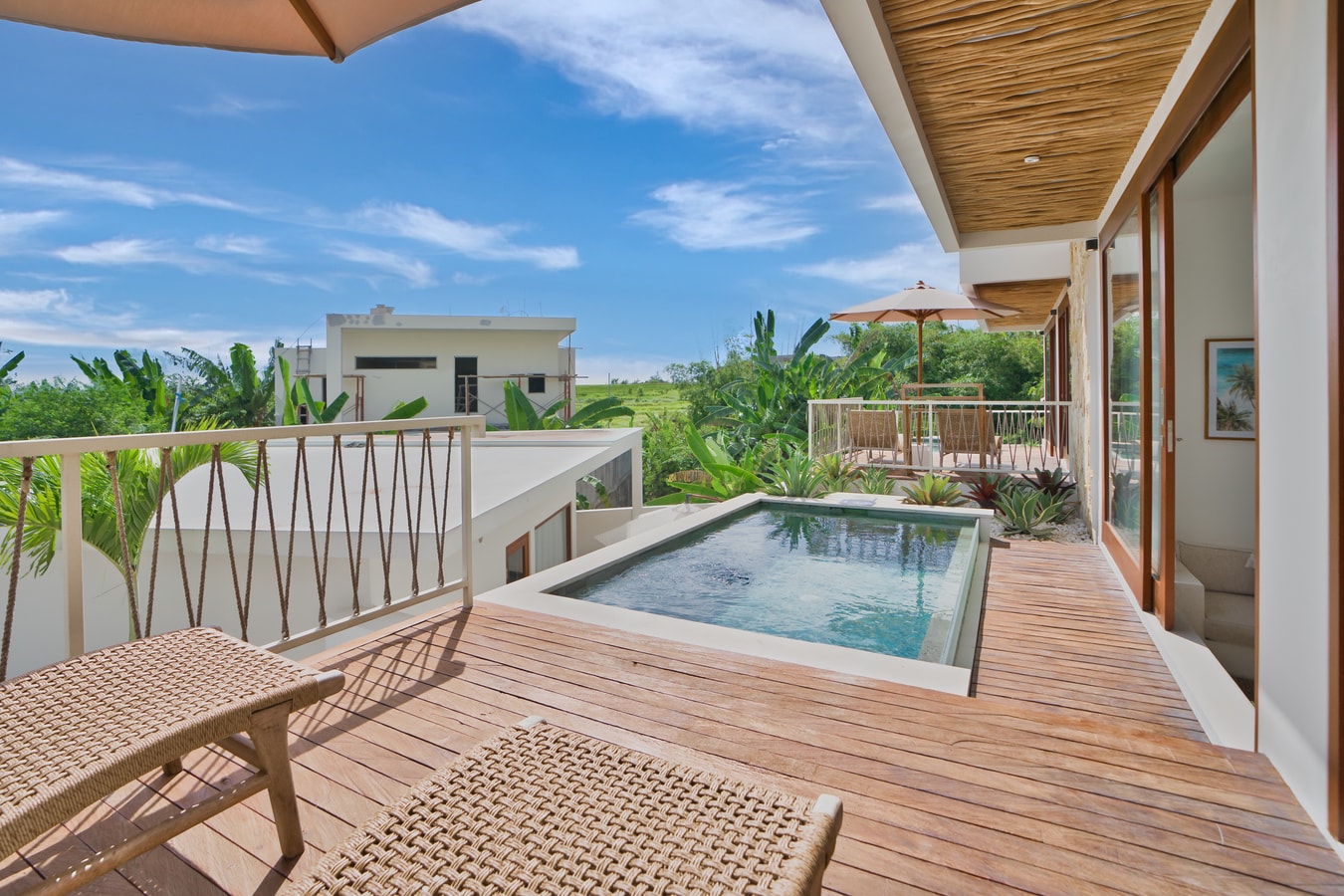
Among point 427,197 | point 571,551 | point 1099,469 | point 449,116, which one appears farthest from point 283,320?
point 1099,469

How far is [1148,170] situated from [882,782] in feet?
12.5

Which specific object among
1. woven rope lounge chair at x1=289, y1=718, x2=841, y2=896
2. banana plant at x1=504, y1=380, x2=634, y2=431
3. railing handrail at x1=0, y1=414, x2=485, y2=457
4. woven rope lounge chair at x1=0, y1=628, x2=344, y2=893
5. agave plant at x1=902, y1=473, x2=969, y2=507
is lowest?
agave plant at x1=902, y1=473, x2=969, y2=507

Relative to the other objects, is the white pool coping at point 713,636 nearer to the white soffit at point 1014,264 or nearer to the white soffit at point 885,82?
the white soffit at point 885,82

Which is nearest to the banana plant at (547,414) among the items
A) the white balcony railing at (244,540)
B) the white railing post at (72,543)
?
the white balcony railing at (244,540)

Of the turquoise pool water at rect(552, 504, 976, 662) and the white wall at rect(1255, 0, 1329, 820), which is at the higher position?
the white wall at rect(1255, 0, 1329, 820)

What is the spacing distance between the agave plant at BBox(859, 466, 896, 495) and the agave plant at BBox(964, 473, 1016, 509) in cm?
89

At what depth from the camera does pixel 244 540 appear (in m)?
5.32

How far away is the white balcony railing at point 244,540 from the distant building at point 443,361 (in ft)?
43.7

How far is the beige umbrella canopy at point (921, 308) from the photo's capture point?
31.6ft

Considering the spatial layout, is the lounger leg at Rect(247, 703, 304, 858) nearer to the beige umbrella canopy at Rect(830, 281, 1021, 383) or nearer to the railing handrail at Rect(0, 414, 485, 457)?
the railing handrail at Rect(0, 414, 485, 457)

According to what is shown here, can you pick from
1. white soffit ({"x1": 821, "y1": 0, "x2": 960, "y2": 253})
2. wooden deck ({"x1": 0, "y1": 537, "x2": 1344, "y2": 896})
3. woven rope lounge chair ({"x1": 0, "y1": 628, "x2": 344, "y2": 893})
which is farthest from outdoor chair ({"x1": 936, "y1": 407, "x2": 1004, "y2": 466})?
woven rope lounge chair ({"x1": 0, "y1": 628, "x2": 344, "y2": 893})

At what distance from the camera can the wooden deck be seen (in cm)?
167

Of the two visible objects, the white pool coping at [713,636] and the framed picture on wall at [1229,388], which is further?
the framed picture on wall at [1229,388]

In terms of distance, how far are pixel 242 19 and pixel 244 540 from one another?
418cm
